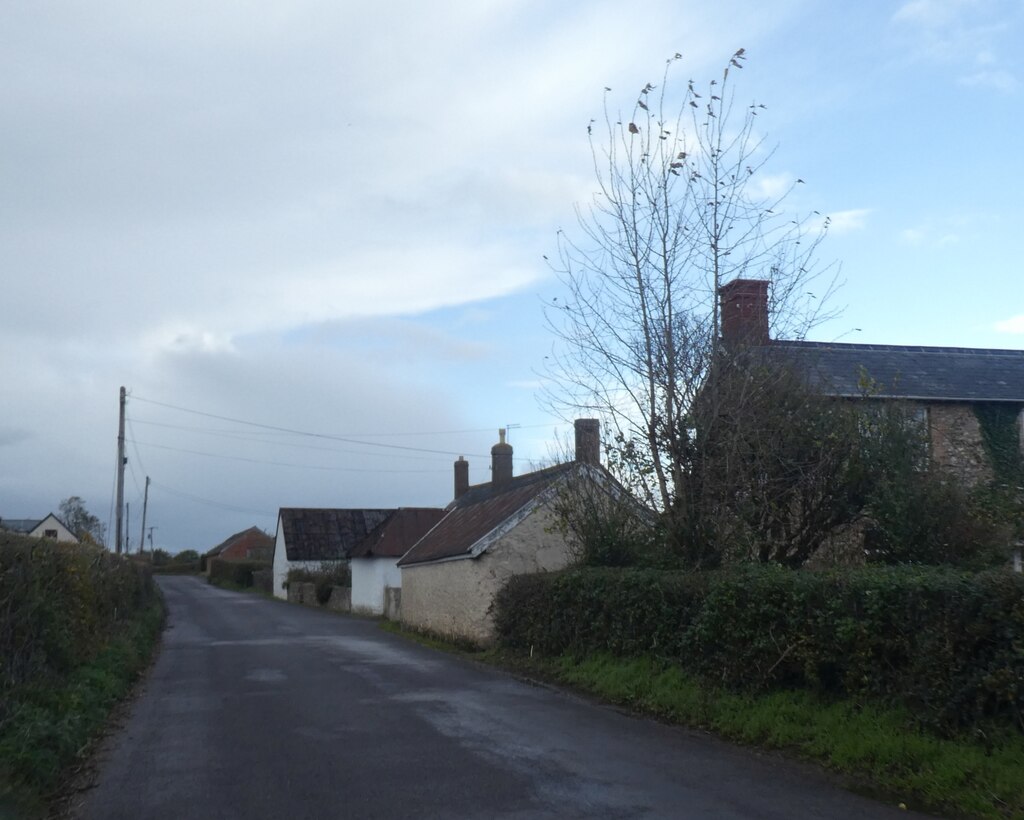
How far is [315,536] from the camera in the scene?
59656 millimetres

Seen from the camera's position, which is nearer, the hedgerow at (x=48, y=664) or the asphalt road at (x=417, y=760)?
the asphalt road at (x=417, y=760)

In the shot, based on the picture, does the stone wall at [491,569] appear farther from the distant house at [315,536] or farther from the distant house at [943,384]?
the distant house at [315,536]

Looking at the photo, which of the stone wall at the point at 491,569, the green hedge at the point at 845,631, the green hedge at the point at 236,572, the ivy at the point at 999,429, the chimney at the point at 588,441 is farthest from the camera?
the green hedge at the point at 236,572

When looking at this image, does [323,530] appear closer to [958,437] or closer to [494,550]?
[494,550]

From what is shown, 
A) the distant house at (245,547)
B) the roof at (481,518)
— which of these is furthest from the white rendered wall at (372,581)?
the distant house at (245,547)

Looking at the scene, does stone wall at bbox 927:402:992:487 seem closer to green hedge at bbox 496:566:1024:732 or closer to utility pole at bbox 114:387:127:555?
green hedge at bbox 496:566:1024:732

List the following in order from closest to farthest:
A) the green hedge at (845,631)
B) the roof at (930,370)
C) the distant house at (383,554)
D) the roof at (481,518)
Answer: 1. the green hedge at (845,631)
2. the roof at (930,370)
3. the roof at (481,518)
4. the distant house at (383,554)

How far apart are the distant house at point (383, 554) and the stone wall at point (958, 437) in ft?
73.5

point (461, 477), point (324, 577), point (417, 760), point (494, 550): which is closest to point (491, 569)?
point (494, 550)

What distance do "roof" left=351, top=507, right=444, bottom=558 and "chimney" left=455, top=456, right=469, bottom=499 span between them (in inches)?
48.3

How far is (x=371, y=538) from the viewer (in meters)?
43.9

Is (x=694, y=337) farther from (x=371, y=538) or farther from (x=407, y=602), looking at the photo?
(x=371, y=538)

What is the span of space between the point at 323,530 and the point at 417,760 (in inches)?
2032

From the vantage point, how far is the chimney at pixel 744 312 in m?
16.9
